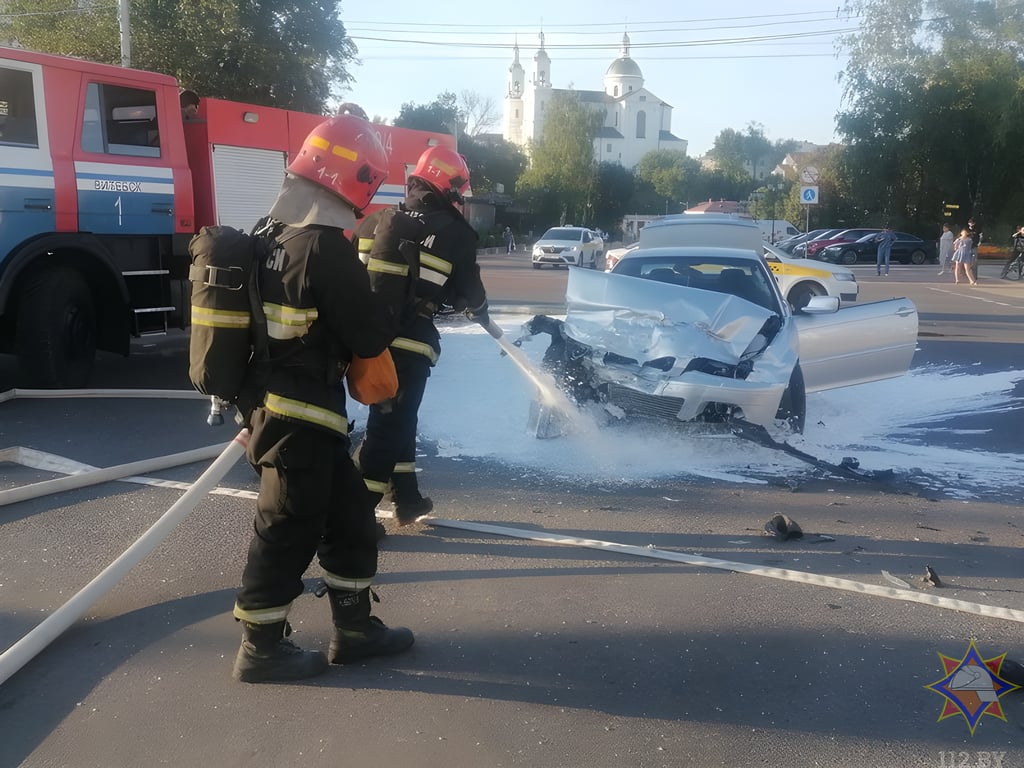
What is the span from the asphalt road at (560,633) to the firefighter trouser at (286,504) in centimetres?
37

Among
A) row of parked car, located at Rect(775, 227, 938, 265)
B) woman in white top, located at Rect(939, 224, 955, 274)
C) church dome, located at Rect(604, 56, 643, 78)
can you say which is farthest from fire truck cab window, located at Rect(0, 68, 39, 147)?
church dome, located at Rect(604, 56, 643, 78)

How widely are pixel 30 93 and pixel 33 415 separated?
→ 8.61 feet

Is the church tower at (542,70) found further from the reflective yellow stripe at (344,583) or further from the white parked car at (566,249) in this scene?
the reflective yellow stripe at (344,583)

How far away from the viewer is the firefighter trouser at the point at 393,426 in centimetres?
464

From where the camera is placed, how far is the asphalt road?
3.00 meters

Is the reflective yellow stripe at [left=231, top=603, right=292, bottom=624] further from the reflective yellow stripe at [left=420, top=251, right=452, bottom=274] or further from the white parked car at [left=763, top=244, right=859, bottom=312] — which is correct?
the white parked car at [left=763, top=244, right=859, bottom=312]

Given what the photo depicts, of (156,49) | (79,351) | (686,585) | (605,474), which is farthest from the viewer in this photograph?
(156,49)

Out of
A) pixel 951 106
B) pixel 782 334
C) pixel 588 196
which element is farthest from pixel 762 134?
pixel 782 334

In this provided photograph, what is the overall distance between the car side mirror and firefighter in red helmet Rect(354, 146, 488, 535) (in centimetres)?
416

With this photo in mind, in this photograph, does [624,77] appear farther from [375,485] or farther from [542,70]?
[375,485]

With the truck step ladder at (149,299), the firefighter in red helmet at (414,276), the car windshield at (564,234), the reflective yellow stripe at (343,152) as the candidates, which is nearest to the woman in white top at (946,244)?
the car windshield at (564,234)

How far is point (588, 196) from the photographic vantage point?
69.9m

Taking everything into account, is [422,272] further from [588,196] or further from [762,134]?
[762,134]

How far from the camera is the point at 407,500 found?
498 centimetres
